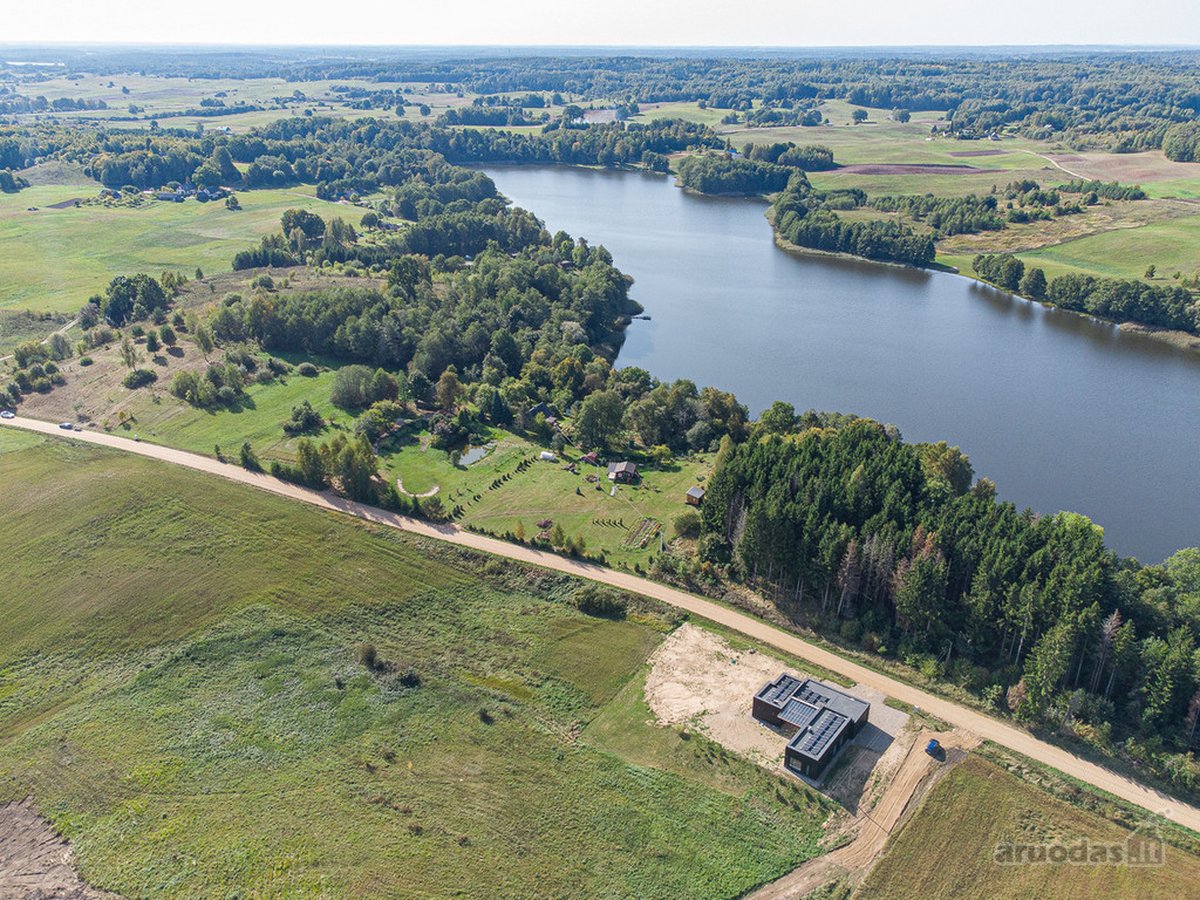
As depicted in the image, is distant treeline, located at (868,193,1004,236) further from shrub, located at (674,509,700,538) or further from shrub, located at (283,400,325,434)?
shrub, located at (283,400,325,434)

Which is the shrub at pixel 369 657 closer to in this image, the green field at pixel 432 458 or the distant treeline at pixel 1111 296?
the green field at pixel 432 458

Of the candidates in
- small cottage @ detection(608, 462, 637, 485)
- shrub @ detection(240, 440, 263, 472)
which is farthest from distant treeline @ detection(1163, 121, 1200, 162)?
shrub @ detection(240, 440, 263, 472)

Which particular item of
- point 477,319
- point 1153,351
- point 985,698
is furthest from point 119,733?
point 1153,351

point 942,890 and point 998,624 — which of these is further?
point 998,624

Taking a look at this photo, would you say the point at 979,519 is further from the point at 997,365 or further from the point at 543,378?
the point at 997,365

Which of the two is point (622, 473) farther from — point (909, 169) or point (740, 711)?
point (909, 169)

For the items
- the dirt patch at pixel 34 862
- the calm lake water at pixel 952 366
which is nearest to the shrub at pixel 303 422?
the calm lake water at pixel 952 366

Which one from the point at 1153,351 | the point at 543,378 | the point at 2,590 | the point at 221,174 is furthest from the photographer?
the point at 221,174
